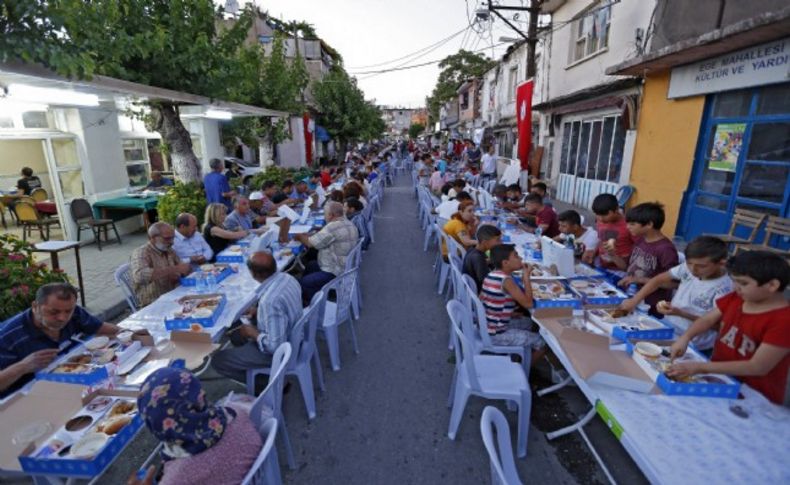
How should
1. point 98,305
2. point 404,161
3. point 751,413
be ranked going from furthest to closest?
point 404,161
point 98,305
point 751,413

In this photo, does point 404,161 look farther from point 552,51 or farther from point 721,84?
point 721,84

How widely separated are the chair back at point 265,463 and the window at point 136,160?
10.9 m

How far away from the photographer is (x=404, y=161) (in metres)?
28.4

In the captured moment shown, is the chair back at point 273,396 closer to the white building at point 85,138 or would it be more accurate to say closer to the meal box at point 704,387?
the meal box at point 704,387

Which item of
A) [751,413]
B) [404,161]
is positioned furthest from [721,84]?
[404,161]

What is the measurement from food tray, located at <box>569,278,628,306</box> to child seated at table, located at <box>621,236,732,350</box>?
0.19 metres

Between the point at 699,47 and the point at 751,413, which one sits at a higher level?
the point at 699,47

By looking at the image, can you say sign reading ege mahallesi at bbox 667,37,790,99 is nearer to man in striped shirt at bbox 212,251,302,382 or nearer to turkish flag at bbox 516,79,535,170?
turkish flag at bbox 516,79,535,170

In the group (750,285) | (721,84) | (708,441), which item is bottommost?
(708,441)

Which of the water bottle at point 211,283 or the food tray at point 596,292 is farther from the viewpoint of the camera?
the water bottle at point 211,283

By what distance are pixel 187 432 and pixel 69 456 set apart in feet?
2.23

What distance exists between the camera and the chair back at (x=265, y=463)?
1.59 metres

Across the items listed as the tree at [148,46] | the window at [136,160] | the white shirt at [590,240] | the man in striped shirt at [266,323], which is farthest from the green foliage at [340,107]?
the man in striped shirt at [266,323]

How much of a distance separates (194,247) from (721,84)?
27.9 ft
